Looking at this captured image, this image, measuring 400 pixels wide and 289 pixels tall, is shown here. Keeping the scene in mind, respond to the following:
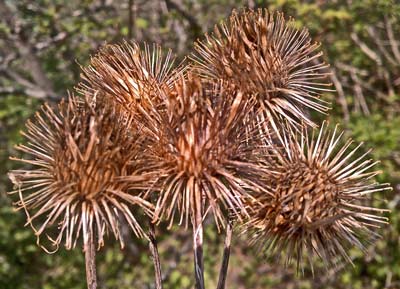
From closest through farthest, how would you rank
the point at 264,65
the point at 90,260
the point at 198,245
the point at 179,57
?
the point at 90,260 < the point at 198,245 < the point at 264,65 < the point at 179,57

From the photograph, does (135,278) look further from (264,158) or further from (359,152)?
(264,158)

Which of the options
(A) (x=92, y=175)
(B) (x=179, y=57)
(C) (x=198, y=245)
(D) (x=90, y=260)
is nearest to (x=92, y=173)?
(A) (x=92, y=175)

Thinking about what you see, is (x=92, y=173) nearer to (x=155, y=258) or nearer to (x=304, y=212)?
(x=155, y=258)

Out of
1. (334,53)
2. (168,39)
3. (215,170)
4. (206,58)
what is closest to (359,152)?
(334,53)

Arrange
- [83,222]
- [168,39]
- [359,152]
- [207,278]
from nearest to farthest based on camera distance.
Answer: [83,222] < [359,152] < [168,39] < [207,278]

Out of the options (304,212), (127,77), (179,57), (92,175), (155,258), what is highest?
(179,57)

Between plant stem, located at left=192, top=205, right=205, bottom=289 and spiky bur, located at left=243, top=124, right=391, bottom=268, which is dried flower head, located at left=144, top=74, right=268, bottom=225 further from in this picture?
spiky bur, located at left=243, top=124, right=391, bottom=268

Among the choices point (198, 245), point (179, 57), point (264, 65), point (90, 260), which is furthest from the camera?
point (179, 57)

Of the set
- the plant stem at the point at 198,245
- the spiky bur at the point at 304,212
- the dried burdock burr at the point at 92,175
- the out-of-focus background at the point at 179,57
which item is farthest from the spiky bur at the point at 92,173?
the out-of-focus background at the point at 179,57

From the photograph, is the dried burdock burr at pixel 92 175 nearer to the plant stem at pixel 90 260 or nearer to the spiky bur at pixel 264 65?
the plant stem at pixel 90 260
